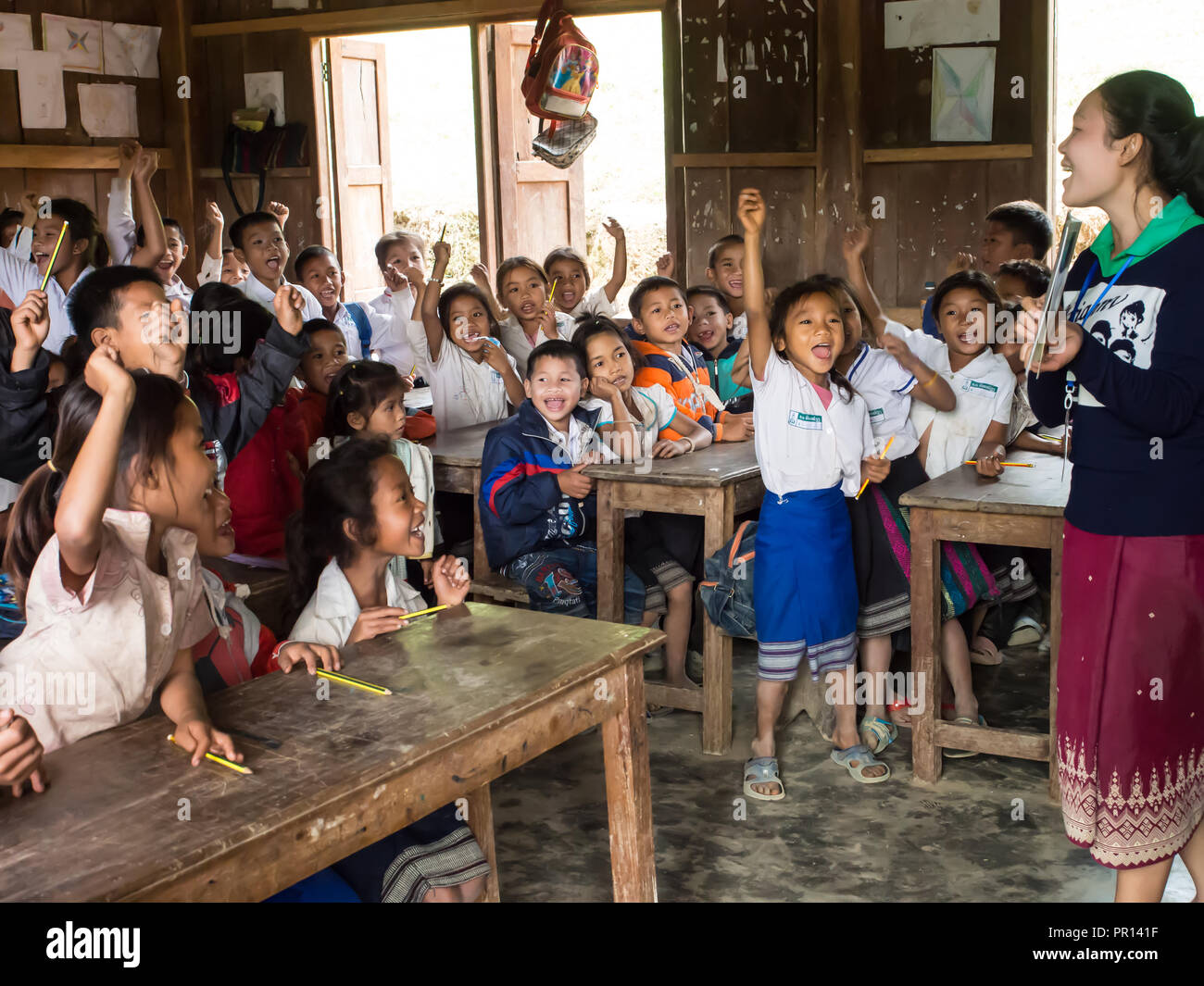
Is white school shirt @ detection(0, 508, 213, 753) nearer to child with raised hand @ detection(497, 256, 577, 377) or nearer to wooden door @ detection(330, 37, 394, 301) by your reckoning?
child with raised hand @ detection(497, 256, 577, 377)

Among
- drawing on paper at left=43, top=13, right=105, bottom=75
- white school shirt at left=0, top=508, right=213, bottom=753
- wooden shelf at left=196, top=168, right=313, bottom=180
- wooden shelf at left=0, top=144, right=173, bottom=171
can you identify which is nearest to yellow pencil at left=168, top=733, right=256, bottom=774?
white school shirt at left=0, top=508, right=213, bottom=753

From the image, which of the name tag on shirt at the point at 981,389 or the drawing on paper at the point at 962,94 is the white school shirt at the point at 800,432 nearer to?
the name tag on shirt at the point at 981,389

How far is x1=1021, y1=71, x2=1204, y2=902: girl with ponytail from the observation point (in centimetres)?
201

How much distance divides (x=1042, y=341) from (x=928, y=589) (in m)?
1.25

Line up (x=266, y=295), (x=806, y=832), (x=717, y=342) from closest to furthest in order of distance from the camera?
(x=806, y=832)
(x=717, y=342)
(x=266, y=295)

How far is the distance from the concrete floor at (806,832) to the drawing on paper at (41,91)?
16.7 feet

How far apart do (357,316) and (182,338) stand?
107 inches

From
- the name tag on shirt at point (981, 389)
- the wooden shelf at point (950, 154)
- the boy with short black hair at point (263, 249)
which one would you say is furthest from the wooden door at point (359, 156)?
the name tag on shirt at point (981, 389)

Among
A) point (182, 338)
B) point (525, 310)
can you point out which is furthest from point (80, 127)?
point (182, 338)

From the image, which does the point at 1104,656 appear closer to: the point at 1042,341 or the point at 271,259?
the point at 1042,341

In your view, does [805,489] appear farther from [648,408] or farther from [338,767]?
[338,767]

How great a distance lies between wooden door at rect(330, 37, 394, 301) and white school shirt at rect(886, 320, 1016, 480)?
442 cm

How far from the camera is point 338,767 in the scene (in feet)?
5.16

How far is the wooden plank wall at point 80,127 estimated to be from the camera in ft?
21.5
